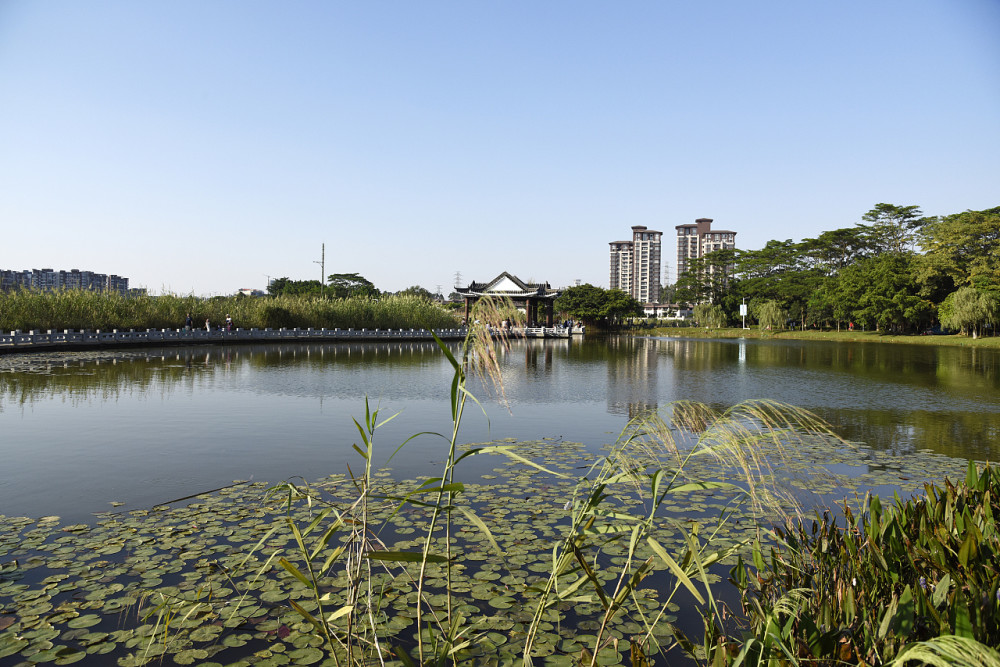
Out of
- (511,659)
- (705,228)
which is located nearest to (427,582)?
(511,659)

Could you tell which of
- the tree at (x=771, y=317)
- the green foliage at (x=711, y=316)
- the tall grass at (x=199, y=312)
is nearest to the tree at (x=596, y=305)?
the green foliage at (x=711, y=316)

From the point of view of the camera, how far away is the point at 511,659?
11.1 ft

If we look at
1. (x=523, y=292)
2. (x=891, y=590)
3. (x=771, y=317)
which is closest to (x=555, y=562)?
(x=891, y=590)

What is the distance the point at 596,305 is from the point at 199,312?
148ft

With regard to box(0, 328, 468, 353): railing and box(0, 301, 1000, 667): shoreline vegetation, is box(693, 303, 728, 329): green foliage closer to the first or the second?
box(0, 328, 468, 353): railing

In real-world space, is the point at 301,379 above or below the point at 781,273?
below

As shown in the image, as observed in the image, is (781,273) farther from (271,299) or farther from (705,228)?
(705,228)

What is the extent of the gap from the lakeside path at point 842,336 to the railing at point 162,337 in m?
32.3

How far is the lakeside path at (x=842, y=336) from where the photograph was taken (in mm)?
38188

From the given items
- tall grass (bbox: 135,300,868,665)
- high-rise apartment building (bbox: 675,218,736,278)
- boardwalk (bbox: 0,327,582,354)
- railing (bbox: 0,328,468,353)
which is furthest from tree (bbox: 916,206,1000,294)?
high-rise apartment building (bbox: 675,218,736,278)

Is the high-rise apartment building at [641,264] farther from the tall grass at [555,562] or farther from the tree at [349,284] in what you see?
the tall grass at [555,562]

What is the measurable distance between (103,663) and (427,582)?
1.99 meters

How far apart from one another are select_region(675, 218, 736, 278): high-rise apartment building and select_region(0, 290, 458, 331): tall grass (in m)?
140

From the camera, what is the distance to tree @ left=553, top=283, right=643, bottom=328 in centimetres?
7006
